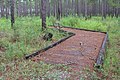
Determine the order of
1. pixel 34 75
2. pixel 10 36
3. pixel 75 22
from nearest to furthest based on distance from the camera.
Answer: pixel 34 75, pixel 10 36, pixel 75 22

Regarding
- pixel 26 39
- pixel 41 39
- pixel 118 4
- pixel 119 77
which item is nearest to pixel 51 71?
pixel 119 77

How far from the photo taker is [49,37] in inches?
435

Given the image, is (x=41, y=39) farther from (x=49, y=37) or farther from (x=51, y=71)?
(x=51, y=71)

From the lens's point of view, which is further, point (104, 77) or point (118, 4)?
point (118, 4)

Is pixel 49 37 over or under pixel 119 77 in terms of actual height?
over

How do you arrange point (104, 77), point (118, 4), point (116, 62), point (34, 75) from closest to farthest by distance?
1. point (34, 75)
2. point (104, 77)
3. point (116, 62)
4. point (118, 4)

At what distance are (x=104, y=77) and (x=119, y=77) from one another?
64cm

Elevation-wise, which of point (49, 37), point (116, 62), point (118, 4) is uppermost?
point (118, 4)

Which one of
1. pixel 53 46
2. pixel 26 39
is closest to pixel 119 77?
pixel 53 46

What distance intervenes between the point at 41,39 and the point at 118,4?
22551mm

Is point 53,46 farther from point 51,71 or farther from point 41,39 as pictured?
point 51,71

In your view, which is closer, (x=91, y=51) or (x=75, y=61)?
(x=75, y=61)

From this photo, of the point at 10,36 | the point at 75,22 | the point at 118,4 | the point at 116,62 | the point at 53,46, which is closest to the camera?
the point at 116,62

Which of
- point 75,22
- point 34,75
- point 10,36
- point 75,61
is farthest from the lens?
point 75,22
